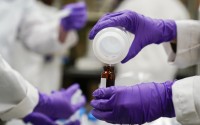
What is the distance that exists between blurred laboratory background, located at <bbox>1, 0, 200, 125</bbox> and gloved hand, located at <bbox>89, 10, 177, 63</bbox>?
0.86ft

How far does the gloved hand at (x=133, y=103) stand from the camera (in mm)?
812

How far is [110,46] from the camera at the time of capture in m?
0.81

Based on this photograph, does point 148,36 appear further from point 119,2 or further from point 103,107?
point 119,2

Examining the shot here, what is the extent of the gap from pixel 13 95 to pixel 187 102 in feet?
1.51

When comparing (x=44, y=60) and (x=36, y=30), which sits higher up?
(x=36, y=30)

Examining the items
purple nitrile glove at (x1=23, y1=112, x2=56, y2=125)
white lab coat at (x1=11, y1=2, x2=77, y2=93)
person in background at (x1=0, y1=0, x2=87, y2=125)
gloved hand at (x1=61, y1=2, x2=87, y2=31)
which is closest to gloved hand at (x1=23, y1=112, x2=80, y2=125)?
purple nitrile glove at (x1=23, y1=112, x2=56, y2=125)

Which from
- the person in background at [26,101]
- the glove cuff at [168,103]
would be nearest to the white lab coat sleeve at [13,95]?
the person in background at [26,101]

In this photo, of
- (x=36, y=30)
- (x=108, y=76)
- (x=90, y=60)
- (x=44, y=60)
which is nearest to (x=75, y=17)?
(x=36, y=30)

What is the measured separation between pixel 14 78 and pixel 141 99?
1.17ft

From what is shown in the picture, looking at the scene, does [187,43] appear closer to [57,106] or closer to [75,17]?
[57,106]

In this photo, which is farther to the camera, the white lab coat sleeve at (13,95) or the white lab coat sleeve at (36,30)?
the white lab coat sleeve at (36,30)

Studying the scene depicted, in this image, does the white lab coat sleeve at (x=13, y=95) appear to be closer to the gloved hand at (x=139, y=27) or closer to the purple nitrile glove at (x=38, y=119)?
the purple nitrile glove at (x=38, y=119)

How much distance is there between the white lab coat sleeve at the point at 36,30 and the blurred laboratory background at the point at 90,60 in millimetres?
108

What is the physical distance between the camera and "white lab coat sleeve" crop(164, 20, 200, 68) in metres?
1.12
